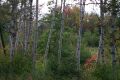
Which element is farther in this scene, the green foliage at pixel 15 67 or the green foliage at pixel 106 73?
the green foliage at pixel 15 67

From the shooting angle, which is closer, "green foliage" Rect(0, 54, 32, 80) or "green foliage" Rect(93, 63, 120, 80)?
"green foliage" Rect(93, 63, 120, 80)

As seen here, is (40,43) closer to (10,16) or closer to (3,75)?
(10,16)

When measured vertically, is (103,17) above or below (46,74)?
above

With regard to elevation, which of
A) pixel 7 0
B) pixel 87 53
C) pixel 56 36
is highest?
pixel 7 0

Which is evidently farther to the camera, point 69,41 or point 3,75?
point 69,41

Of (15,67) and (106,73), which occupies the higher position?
(106,73)

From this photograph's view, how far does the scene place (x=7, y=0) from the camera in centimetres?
1881

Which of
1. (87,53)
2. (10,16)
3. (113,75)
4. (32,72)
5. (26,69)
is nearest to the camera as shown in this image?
(113,75)

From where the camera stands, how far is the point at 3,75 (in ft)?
53.1

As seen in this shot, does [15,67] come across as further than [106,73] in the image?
Yes

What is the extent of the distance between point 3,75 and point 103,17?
6.26 meters

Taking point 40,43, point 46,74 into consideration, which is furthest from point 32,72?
point 40,43

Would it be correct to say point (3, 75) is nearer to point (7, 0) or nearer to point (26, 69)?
point (26, 69)

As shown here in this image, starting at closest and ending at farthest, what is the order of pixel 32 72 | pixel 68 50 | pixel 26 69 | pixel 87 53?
pixel 32 72 < pixel 26 69 < pixel 68 50 < pixel 87 53
